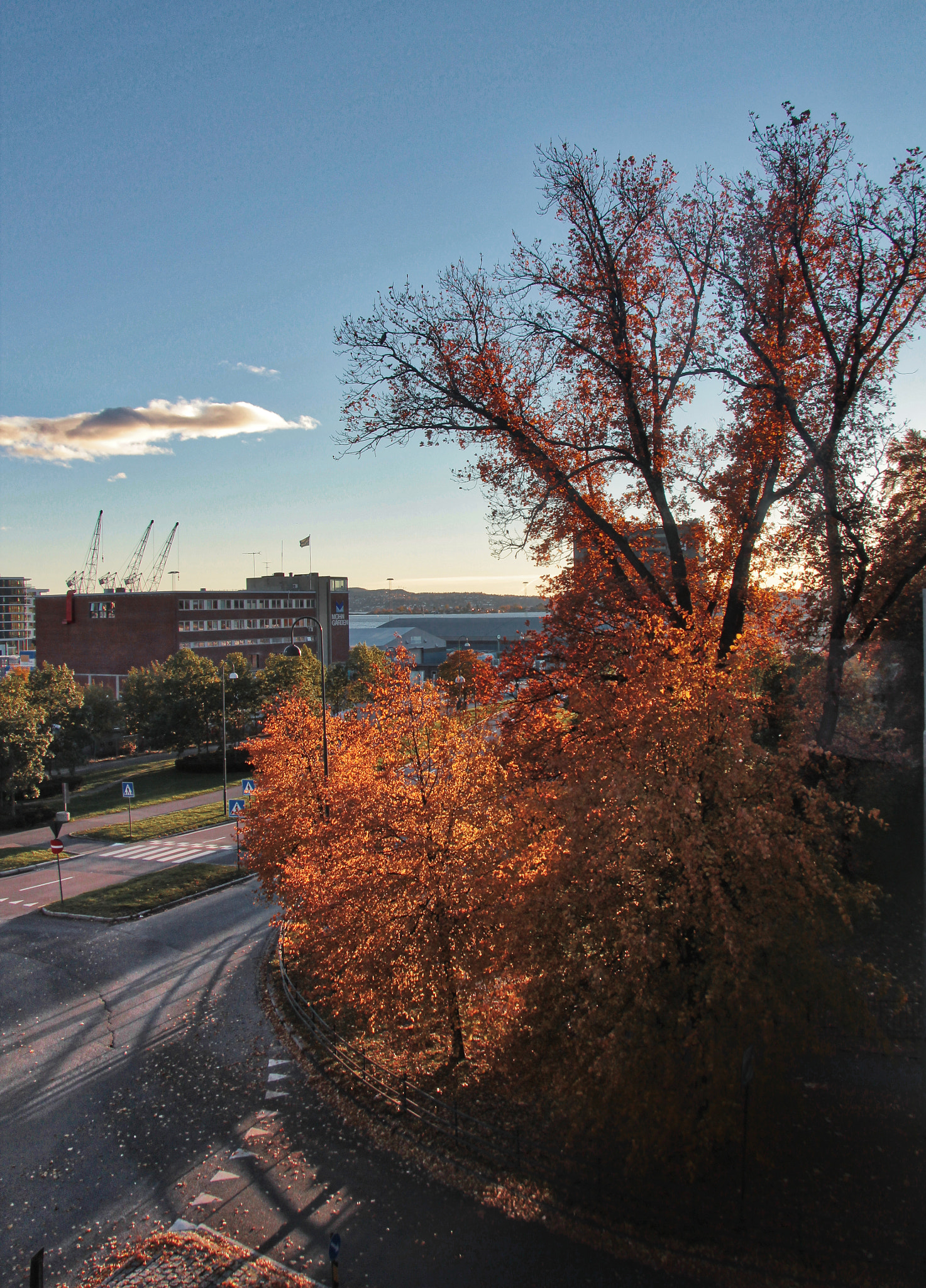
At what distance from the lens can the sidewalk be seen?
115 ft

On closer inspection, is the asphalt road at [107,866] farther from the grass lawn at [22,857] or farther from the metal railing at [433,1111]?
the metal railing at [433,1111]

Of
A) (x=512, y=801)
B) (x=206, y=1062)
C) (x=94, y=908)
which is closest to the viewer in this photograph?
(x=512, y=801)

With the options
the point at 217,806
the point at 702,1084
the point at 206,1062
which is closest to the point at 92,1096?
the point at 206,1062

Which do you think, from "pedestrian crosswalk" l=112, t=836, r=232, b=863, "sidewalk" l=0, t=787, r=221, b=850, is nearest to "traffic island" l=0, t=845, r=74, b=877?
"sidewalk" l=0, t=787, r=221, b=850

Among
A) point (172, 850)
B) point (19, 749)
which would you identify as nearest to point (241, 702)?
point (19, 749)

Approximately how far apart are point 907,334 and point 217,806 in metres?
37.9

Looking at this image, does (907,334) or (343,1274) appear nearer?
(343,1274)

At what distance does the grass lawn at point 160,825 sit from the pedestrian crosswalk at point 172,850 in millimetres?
947

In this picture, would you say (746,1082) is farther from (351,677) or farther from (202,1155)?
(351,677)

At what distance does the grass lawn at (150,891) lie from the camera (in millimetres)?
22453

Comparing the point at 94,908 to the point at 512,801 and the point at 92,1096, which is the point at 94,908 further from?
the point at 512,801

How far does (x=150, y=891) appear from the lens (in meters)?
24.0

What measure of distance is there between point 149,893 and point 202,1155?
48.1 feet

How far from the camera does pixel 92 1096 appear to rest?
12305 millimetres
